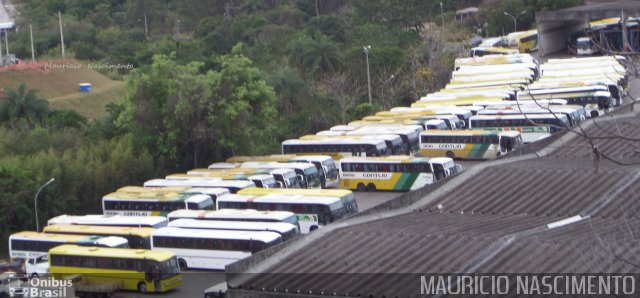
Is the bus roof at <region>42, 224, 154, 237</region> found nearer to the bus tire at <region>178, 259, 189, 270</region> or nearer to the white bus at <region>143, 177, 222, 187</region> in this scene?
the bus tire at <region>178, 259, 189, 270</region>

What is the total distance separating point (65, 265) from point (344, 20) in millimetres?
27291

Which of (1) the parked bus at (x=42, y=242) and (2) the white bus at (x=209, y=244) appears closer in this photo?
(2) the white bus at (x=209, y=244)

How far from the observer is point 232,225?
15914 mm

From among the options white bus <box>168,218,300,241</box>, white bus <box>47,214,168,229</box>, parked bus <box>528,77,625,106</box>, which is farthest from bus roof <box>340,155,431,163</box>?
parked bus <box>528,77,625,106</box>

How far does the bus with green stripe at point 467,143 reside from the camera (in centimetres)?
2139

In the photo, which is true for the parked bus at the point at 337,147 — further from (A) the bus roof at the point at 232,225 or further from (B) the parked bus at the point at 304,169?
(A) the bus roof at the point at 232,225

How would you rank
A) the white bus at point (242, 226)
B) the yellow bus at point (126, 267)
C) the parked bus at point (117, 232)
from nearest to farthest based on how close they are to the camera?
the yellow bus at point (126, 267)
the white bus at point (242, 226)
the parked bus at point (117, 232)

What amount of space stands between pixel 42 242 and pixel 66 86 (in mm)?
14522

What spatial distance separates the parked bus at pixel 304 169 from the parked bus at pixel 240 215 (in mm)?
3212

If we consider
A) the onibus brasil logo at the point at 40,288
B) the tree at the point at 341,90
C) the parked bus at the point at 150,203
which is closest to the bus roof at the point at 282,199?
the parked bus at the point at 150,203

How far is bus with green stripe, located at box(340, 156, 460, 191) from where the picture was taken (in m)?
19.4

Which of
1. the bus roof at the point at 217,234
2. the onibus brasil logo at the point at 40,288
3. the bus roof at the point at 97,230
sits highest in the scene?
the bus roof at the point at 97,230

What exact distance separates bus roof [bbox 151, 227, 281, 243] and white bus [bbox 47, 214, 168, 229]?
93 centimetres

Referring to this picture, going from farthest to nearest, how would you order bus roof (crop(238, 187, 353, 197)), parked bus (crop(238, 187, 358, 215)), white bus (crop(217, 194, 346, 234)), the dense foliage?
the dense foliage < bus roof (crop(238, 187, 353, 197)) < parked bus (crop(238, 187, 358, 215)) < white bus (crop(217, 194, 346, 234))
